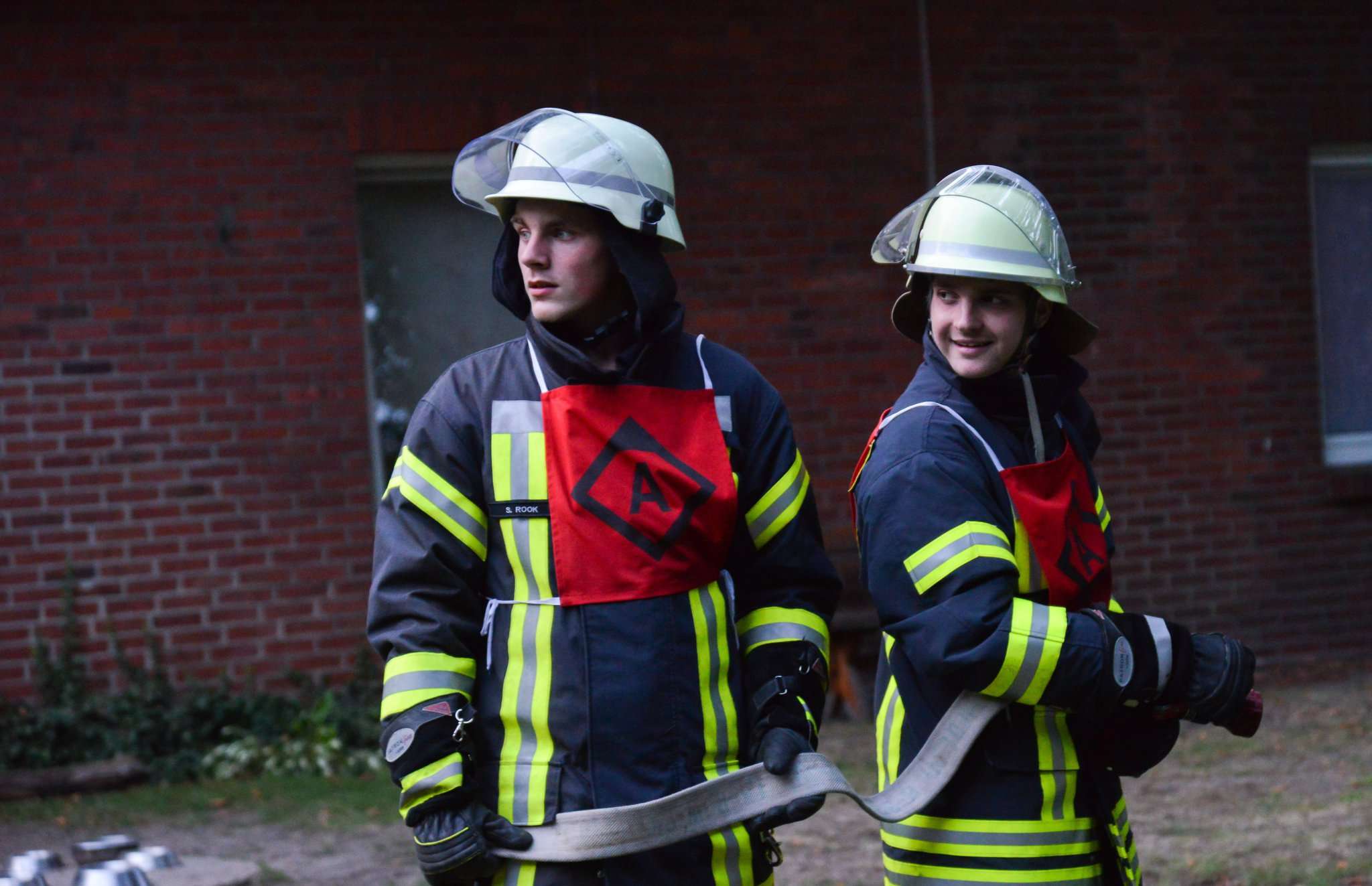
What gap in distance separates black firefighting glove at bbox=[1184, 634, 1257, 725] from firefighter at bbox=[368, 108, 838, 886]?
25.0 inches

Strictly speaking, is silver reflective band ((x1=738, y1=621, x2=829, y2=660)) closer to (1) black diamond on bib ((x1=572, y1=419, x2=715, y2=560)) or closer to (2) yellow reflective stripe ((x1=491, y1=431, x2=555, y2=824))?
(1) black diamond on bib ((x1=572, y1=419, x2=715, y2=560))

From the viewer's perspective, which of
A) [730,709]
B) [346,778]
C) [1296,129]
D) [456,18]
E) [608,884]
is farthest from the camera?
[1296,129]

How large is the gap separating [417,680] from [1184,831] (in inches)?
153

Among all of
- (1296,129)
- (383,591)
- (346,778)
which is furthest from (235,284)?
(1296,129)

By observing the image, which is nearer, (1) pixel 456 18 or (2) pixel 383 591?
(2) pixel 383 591

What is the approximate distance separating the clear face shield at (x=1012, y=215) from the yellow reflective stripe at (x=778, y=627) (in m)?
0.66

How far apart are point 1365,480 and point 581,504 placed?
7382 mm

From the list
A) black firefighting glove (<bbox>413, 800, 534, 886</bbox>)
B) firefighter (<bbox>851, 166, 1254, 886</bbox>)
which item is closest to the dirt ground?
firefighter (<bbox>851, 166, 1254, 886</bbox>)

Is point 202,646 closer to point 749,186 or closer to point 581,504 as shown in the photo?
point 749,186

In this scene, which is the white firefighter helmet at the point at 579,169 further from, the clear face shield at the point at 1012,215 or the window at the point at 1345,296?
the window at the point at 1345,296

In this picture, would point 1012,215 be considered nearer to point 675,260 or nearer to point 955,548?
point 955,548

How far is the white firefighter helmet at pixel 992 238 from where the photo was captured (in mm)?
2678

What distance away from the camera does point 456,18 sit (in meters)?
7.38

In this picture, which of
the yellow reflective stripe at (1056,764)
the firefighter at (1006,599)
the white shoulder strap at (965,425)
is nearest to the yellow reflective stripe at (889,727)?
the firefighter at (1006,599)
